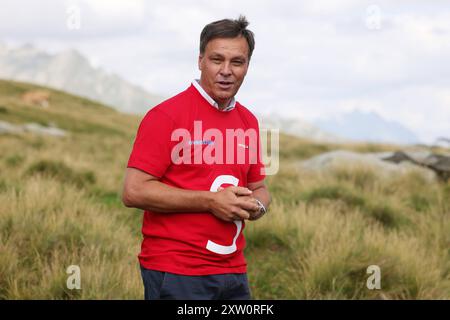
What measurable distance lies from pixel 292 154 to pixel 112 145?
8296mm

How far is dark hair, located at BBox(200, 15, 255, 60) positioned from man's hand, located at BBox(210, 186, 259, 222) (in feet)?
2.55

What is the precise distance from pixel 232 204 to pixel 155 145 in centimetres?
46

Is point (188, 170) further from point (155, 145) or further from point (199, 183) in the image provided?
point (155, 145)

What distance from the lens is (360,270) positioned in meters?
5.73

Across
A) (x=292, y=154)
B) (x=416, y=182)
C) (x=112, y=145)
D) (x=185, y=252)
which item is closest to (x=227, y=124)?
(x=185, y=252)

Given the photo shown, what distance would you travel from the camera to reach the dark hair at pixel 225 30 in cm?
300

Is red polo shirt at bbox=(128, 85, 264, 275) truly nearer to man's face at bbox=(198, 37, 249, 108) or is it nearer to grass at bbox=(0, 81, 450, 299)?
man's face at bbox=(198, 37, 249, 108)

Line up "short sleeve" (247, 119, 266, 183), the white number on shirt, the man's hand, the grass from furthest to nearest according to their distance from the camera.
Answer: the grass, "short sleeve" (247, 119, 266, 183), the white number on shirt, the man's hand

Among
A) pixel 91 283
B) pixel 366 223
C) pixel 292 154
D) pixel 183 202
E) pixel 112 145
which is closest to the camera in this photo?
pixel 183 202

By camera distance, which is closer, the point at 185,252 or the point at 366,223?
the point at 185,252

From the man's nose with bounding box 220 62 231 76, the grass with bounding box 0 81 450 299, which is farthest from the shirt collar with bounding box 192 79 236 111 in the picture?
the grass with bounding box 0 81 450 299

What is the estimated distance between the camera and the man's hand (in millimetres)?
2791

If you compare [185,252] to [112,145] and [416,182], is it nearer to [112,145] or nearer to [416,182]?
[416,182]

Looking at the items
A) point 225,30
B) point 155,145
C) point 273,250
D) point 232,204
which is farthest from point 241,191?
point 273,250
